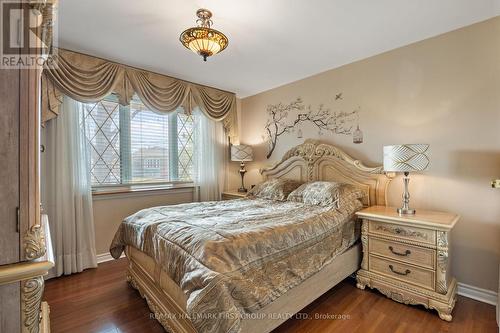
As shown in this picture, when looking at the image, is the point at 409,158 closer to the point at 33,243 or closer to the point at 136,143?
the point at 33,243

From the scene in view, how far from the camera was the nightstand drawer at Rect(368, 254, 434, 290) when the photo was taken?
75.9 inches

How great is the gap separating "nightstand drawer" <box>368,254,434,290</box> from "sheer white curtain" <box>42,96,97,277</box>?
299 cm

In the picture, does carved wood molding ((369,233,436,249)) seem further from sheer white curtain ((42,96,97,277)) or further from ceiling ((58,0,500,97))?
sheer white curtain ((42,96,97,277))

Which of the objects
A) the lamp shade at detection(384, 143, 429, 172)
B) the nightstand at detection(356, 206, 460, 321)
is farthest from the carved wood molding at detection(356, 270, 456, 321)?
the lamp shade at detection(384, 143, 429, 172)

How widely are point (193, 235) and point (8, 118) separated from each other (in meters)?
1.12

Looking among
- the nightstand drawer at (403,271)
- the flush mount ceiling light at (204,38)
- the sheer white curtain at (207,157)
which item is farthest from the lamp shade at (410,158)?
the sheer white curtain at (207,157)

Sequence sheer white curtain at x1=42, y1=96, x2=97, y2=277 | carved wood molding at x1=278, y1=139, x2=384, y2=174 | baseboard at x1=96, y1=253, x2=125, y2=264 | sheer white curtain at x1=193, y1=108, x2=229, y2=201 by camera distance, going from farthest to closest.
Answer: sheer white curtain at x1=193, y1=108, x2=229, y2=201 < baseboard at x1=96, y1=253, x2=125, y2=264 < carved wood molding at x1=278, y1=139, x2=384, y2=174 < sheer white curtain at x1=42, y1=96, x2=97, y2=277

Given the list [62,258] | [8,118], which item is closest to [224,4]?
[8,118]

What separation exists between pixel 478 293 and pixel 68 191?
4.07 meters

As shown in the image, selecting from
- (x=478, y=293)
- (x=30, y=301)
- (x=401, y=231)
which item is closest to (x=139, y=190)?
(x=30, y=301)

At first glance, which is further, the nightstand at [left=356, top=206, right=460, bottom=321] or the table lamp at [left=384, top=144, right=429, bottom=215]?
the table lamp at [left=384, top=144, right=429, bottom=215]

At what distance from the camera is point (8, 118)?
0.66 meters

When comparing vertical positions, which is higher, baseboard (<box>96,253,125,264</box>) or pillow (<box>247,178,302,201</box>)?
pillow (<box>247,178,302,201</box>)

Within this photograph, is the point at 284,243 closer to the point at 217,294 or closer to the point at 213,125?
the point at 217,294
